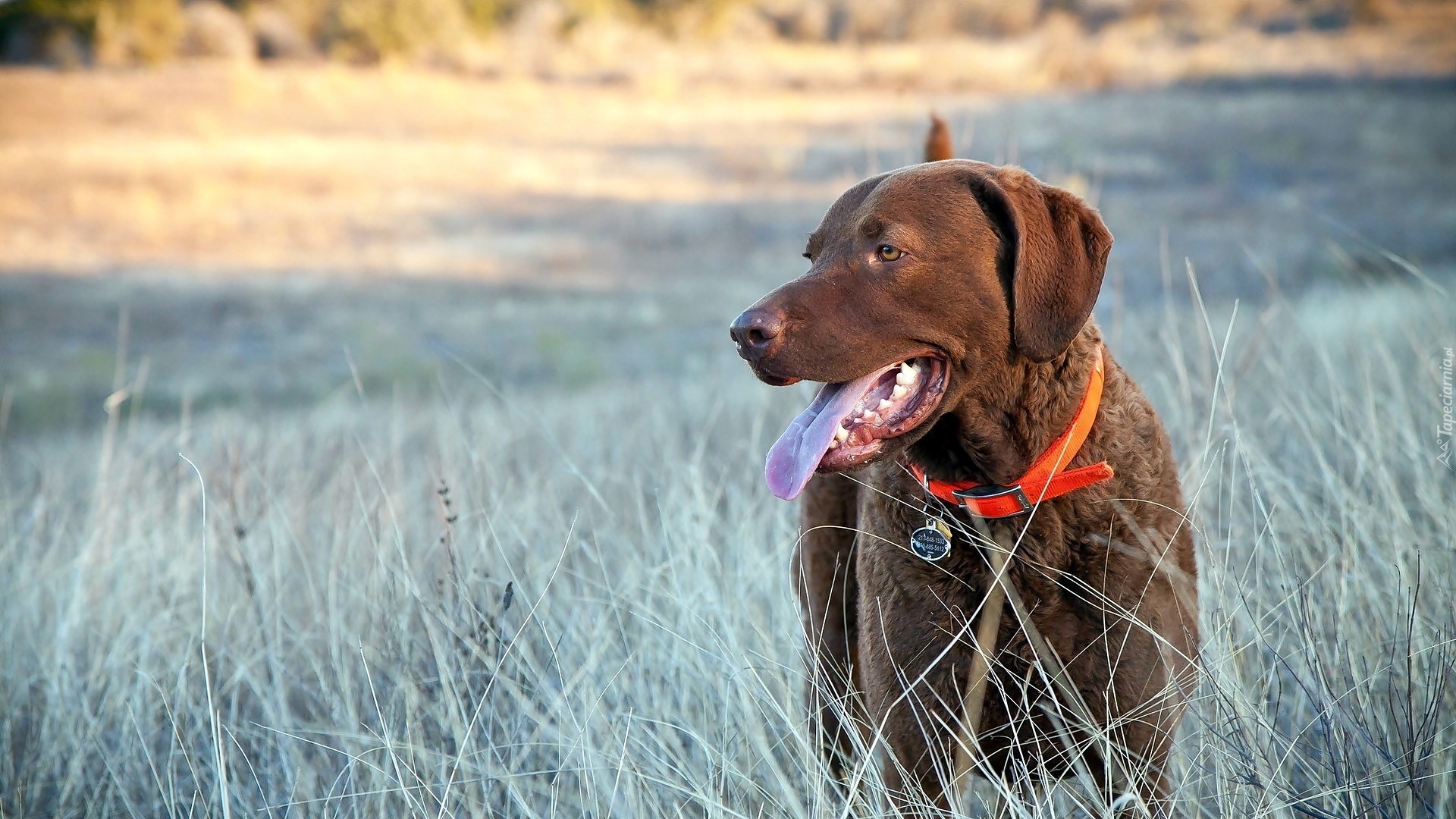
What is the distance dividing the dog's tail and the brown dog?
800 mm

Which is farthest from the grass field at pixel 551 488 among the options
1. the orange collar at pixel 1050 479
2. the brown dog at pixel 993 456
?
the orange collar at pixel 1050 479

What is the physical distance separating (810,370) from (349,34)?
56.6 feet

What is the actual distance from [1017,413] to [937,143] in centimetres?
120

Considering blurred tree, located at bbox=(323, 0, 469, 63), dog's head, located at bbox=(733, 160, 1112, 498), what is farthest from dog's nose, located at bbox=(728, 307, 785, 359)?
blurred tree, located at bbox=(323, 0, 469, 63)

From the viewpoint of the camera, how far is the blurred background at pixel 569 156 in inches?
470

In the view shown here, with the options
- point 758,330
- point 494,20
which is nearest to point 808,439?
point 758,330

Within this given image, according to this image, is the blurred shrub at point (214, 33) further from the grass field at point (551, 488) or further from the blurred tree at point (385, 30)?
the grass field at point (551, 488)

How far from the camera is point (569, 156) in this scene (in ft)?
56.2

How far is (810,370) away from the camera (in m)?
2.13

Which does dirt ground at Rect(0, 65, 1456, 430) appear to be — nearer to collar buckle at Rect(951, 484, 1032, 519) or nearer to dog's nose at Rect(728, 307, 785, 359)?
collar buckle at Rect(951, 484, 1032, 519)

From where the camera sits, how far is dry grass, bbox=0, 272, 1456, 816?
2270 mm

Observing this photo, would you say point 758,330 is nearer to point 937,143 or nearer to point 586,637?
point 937,143

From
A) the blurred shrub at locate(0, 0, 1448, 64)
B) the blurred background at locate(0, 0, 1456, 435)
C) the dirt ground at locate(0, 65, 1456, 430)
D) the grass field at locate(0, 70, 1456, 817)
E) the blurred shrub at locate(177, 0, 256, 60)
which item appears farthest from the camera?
the blurred shrub at locate(177, 0, 256, 60)

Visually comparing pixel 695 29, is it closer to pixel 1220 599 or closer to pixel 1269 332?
pixel 1269 332
